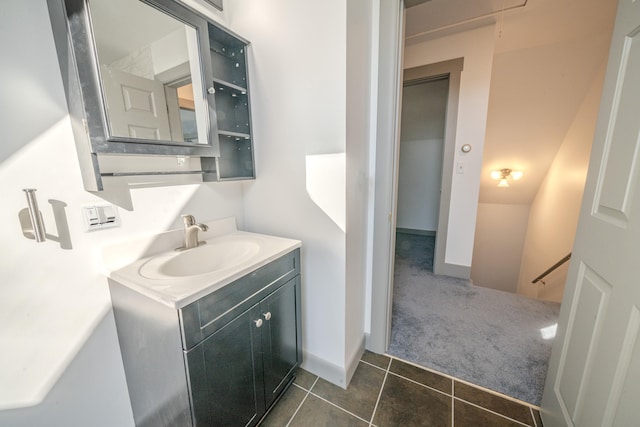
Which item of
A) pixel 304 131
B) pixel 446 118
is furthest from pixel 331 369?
pixel 446 118

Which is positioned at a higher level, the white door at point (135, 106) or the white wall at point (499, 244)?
the white door at point (135, 106)

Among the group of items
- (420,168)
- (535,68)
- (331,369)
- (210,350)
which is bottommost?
(331,369)

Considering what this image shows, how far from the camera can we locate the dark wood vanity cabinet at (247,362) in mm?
829

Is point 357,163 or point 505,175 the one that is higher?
point 357,163

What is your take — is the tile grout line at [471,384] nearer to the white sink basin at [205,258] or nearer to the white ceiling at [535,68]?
the white sink basin at [205,258]

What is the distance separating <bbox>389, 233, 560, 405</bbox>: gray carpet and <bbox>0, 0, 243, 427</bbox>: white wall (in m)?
1.62

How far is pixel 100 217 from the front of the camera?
3.10ft

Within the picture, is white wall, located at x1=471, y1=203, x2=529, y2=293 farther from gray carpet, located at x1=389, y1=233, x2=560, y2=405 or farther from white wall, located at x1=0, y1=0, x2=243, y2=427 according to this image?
white wall, located at x1=0, y1=0, x2=243, y2=427

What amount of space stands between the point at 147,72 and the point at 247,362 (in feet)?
4.37

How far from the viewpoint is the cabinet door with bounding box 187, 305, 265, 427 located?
2.67 ft

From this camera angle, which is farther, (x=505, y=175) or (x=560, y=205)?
(x=505, y=175)

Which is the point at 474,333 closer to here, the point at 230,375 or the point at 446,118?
the point at 230,375

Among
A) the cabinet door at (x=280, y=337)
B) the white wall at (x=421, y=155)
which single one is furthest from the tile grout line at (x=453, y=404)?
the white wall at (x=421, y=155)

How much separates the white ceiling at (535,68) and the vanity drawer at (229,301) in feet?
7.25
